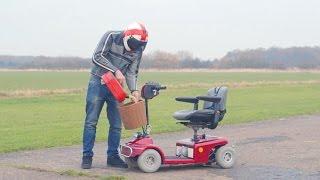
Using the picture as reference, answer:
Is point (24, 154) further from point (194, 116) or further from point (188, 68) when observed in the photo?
point (188, 68)

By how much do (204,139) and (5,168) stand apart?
2874mm

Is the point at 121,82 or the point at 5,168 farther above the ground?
the point at 121,82

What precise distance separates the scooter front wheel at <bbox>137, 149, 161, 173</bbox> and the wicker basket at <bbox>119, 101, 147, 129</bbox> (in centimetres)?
40

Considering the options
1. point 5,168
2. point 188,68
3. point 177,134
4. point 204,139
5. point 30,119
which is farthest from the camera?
point 188,68

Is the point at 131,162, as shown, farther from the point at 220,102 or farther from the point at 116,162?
the point at 220,102

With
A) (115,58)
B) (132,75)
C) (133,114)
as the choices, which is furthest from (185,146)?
(115,58)

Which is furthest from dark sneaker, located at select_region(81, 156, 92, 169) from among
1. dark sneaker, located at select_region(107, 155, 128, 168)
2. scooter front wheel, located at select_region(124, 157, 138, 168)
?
scooter front wheel, located at select_region(124, 157, 138, 168)

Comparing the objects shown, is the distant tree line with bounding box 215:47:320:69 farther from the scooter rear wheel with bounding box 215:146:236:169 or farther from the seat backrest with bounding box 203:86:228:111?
the scooter rear wheel with bounding box 215:146:236:169

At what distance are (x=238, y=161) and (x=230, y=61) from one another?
117197 mm

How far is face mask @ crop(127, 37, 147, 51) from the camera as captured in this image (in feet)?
26.5

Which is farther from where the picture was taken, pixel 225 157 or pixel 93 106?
pixel 225 157

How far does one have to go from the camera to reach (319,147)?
10547 mm

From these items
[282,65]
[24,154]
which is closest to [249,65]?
[282,65]

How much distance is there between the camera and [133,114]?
7984 millimetres
